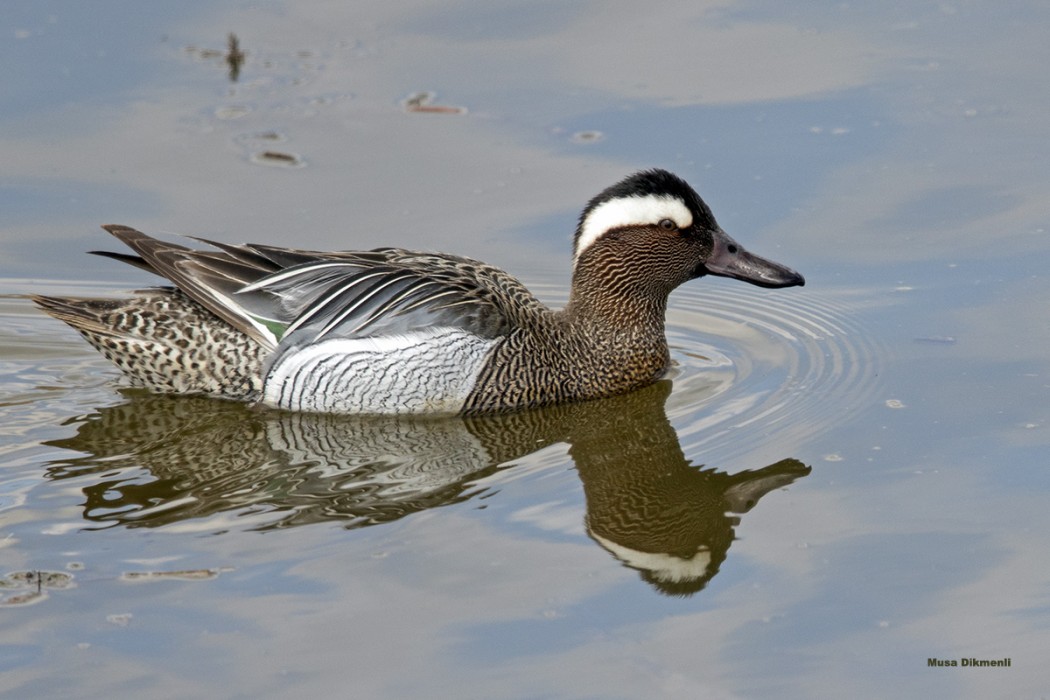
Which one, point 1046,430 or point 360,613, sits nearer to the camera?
point 360,613

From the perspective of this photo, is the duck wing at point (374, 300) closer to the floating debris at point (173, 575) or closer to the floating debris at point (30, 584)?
the floating debris at point (173, 575)

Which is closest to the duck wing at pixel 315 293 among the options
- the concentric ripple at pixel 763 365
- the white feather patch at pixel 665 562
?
the concentric ripple at pixel 763 365

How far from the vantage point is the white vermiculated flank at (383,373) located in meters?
8.30

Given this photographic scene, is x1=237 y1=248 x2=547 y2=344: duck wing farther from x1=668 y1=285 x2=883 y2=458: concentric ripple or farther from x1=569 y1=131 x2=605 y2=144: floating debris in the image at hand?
x1=569 y1=131 x2=605 y2=144: floating debris

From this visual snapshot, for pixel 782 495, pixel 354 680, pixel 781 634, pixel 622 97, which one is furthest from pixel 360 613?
pixel 622 97

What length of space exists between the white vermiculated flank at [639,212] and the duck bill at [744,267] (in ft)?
0.87

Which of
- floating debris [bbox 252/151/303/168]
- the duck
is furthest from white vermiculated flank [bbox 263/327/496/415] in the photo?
floating debris [bbox 252/151/303/168]

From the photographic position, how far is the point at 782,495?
7.27 meters

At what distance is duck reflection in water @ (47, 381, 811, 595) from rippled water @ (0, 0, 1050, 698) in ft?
0.08

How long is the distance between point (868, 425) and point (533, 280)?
2659 millimetres

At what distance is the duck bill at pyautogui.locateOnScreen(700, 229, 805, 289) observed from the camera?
8.73m

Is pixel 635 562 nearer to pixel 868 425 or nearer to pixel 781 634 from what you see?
pixel 781 634

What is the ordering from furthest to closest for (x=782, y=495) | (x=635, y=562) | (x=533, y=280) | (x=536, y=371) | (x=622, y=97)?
1. (x=622, y=97)
2. (x=533, y=280)
3. (x=536, y=371)
4. (x=782, y=495)
5. (x=635, y=562)

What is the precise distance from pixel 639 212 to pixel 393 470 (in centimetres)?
217
